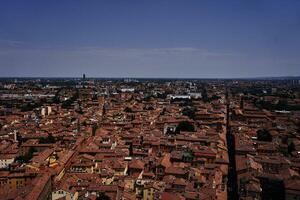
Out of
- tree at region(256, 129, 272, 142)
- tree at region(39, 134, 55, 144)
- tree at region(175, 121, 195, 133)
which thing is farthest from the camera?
tree at region(175, 121, 195, 133)

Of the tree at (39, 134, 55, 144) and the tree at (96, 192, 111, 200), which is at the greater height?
the tree at (96, 192, 111, 200)

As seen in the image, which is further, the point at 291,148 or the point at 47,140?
the point at 47,140

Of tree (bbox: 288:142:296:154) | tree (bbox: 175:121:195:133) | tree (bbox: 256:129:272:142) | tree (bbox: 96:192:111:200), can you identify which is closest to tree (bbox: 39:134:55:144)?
tree (bbox: 175:121:195:133)

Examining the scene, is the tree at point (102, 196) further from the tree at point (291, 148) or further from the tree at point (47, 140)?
the tree at point (291, 148)

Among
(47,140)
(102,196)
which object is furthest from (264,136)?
(102,196)

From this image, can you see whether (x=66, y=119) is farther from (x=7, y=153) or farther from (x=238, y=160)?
(x=238, y=160)

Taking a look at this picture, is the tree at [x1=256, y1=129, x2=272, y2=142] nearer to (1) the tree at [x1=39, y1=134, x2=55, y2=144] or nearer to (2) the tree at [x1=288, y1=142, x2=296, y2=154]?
(2) the tree at [x1=288, y1=142, x2=296, y2=154]

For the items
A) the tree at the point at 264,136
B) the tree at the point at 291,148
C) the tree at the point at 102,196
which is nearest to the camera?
the tree at the point at 102,196

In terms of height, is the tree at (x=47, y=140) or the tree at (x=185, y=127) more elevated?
the tree at (x=185, y=127)

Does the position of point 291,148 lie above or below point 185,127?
below

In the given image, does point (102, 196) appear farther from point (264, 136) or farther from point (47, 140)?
point (264, 136)

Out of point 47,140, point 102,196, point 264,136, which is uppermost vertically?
point 102,196

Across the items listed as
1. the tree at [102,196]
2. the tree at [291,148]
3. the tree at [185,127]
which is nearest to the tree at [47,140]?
the tree at [185,127]
